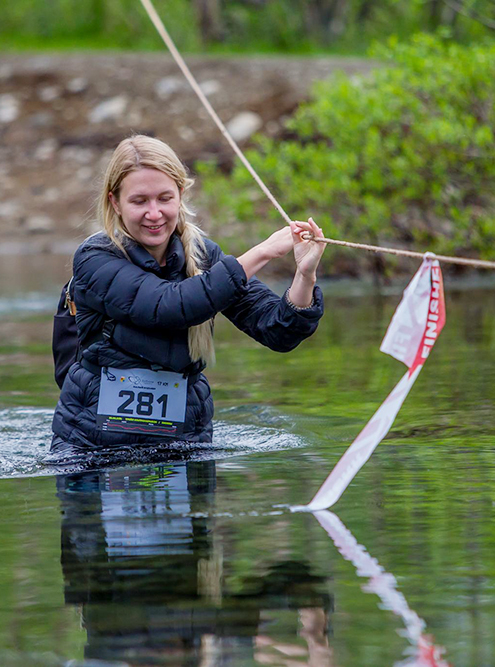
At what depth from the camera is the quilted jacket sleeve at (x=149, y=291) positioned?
16.4 ft

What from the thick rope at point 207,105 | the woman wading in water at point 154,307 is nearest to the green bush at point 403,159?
the thick rope at point 207,105

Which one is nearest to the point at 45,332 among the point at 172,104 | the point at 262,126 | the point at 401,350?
the point at 401,350

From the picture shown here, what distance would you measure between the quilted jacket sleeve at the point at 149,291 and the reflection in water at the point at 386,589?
1101 mm

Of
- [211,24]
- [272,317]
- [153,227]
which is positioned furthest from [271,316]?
[211,24]

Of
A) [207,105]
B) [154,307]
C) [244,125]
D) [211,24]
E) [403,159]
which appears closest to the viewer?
[154,307]

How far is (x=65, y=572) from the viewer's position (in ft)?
12.0

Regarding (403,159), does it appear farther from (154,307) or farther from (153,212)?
(154,307)

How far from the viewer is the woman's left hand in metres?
4.87

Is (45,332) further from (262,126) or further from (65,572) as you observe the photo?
(262,126)

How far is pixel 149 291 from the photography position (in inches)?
199

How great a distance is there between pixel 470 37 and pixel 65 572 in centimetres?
1874

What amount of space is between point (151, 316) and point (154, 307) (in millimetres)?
37

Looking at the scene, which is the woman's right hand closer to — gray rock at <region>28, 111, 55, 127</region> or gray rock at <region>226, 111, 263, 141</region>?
gray rock at <region>226, 111, 263, 141</region>

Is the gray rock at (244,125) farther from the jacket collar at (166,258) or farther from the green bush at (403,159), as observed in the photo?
the jacket collar at (166,258)
